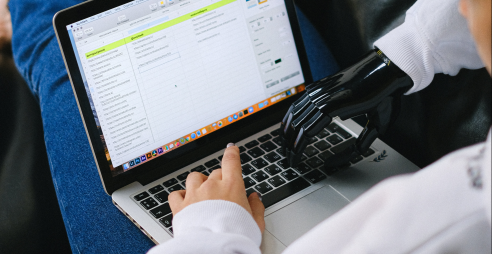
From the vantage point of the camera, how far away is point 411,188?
34 cm

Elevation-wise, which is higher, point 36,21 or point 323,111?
point 36,21

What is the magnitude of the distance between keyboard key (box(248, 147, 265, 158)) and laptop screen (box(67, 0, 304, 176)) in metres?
0.07

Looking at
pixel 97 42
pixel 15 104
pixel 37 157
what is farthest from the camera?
pixel 15 104

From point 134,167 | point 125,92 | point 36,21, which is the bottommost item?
point 134,167

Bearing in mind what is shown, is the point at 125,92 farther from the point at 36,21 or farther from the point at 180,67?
the point at 36,21

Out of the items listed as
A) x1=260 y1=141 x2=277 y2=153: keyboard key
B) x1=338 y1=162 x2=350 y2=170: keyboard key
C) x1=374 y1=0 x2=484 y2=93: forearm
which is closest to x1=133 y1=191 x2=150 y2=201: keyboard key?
x1=260 y1=141 x2=277 y2=153: keyboard key

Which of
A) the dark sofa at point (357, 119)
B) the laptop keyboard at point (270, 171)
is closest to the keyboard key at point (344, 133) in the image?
the laptop keyboard at point (270, 171)

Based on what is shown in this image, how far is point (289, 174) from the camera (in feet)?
2.34

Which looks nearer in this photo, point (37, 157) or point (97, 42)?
point (97, 42)

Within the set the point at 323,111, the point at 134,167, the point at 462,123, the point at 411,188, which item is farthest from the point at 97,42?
the point at 462,123

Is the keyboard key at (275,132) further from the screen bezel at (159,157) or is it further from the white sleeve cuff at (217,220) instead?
the white sleeve cuff at (217,220)

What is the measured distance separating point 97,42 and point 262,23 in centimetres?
28

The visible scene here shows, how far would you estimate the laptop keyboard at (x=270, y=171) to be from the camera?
669 mm

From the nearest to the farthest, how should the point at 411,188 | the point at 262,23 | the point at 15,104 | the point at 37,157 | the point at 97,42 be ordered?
1. the point at 411,188
2. the point at 97,42
3. the point at 262,23
4. the point at 37,157
5. the point at 15,104
